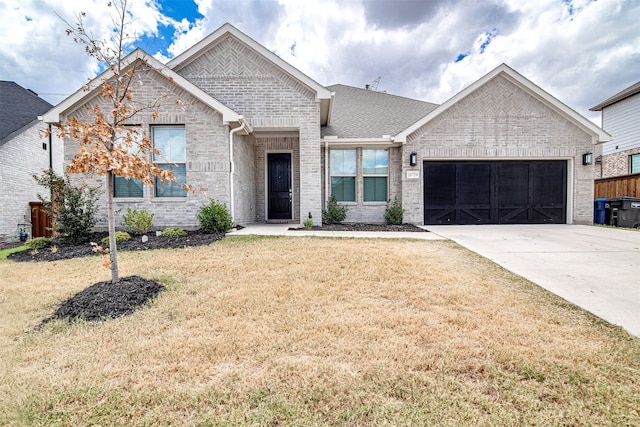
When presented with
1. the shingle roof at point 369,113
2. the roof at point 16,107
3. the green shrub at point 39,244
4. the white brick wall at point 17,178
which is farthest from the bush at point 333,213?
the roof at point 16,107

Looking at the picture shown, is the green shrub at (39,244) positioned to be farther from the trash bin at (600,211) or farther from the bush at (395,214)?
the trash bin at (600,211)

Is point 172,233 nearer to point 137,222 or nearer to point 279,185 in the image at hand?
point 137,222

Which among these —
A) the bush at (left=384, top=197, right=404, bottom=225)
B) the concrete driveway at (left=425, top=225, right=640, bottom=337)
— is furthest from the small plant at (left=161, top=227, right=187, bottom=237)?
the concrete driveway at (left=425, top=225, right=640, bottom=337)

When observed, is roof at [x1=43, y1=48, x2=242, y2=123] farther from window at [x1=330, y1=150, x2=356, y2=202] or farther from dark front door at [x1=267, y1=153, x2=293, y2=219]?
window at [x1=330, y1=150, x2=356, y2=202]

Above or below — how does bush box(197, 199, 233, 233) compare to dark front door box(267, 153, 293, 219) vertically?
below

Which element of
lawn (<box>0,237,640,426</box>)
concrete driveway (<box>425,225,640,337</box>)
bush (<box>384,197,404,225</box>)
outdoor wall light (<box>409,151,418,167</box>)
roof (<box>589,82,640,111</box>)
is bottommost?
lawn (<box>0,237,640,426</box>)

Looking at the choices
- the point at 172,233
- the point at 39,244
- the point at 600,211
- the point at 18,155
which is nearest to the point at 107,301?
the point at 172,233

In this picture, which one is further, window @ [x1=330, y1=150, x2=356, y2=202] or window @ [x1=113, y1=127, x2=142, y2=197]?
window @ [x1=330, y1=150, x2=356, y2=202]

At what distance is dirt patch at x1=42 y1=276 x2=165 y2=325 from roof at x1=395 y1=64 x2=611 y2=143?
903cm

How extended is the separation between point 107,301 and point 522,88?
1313 cm

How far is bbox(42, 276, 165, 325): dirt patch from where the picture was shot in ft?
9.77

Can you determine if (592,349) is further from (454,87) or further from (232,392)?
(454,87)

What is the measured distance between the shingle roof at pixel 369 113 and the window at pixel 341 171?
0.71m

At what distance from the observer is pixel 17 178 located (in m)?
12.0
